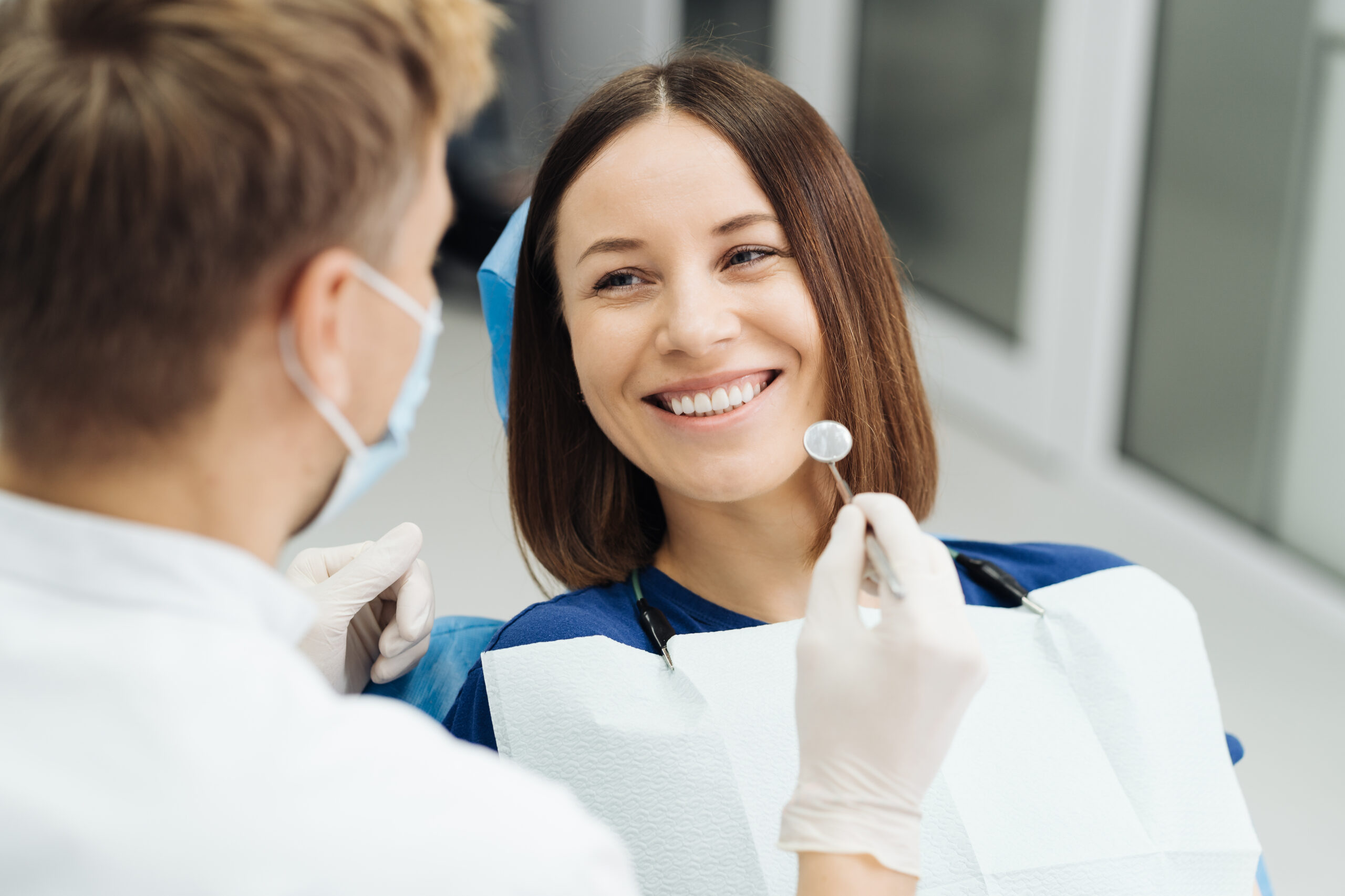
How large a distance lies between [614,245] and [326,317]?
58 cm

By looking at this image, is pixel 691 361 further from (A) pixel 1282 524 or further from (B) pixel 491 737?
(A) pixel 1282 524

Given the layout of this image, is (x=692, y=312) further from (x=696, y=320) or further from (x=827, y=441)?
(x=827, y=441)

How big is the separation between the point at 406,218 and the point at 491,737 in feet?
2.07

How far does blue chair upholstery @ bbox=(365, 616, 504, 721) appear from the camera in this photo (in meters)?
1.38

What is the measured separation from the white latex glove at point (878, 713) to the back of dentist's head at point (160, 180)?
47 centimetres

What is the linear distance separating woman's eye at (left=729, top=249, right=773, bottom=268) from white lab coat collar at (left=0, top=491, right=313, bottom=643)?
710 millimetres

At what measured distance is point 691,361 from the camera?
1.28 m

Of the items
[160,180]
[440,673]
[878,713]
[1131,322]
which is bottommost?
[1131,322]

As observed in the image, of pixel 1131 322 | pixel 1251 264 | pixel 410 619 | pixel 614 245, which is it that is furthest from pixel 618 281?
pixel 1131 322

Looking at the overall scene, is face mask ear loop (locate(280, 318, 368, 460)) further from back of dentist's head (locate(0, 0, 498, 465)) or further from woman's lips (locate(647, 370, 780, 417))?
woman's lips (locate(647, 370, 780, 417))

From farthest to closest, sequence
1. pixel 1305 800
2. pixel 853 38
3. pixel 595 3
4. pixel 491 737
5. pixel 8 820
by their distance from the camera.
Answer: pixel 595 3 → pixel 853 38 → pixel 1305 800 → pixel 491 737 → pixel 8 820

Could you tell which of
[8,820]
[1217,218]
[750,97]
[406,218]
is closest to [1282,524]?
[1217,218]

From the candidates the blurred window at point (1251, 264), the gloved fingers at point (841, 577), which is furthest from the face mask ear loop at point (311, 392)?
the blurred window at point (1251, 264)

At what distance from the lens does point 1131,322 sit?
324 centimetres
